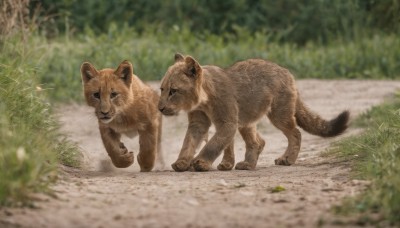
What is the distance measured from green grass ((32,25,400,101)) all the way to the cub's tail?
16.9 ft

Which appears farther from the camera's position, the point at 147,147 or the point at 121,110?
the point at 147,147

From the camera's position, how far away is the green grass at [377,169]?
621 cm

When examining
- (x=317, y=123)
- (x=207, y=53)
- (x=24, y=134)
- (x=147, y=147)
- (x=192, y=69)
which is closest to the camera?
(x=24, y=134)

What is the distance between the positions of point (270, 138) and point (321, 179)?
14.7 ft

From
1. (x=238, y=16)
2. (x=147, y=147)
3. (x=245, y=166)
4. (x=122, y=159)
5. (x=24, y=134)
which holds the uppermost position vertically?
(x=238, y=16)

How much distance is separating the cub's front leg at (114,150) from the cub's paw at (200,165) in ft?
2.45

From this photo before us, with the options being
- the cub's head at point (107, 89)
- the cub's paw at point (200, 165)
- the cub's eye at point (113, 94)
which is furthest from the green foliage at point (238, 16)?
the cub's paw at point (200, 165)

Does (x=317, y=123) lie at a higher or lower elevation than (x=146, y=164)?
higher

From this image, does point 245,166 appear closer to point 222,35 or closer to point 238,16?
point 222,35

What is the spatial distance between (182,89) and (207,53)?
724 cm

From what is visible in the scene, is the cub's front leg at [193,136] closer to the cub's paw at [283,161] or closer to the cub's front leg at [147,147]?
the cub's front leg at [147,147]

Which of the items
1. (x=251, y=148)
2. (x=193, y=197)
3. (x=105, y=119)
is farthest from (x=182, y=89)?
(x=193, y=197)

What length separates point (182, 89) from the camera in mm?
9234

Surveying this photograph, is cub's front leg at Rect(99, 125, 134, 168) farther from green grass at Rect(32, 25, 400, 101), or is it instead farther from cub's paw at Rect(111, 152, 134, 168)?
green grass at Rect(32, 25, 400, 101)
